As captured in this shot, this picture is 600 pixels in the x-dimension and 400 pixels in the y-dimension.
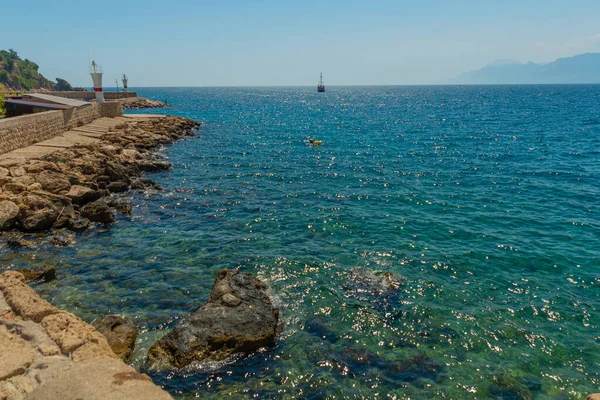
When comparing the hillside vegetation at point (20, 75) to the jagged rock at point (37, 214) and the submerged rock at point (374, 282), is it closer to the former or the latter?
the jagged rock at point (37, 214)

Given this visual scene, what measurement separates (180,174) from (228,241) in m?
15.7

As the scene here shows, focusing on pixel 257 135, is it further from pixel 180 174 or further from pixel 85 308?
pixel 85 308

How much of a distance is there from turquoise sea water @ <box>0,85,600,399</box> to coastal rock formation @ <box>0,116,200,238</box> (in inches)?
71.8

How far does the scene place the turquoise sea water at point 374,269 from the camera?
33.3ft

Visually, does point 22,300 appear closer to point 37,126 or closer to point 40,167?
point 40,167

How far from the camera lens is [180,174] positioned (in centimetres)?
3191

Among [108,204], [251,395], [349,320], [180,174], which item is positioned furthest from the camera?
[180,174]

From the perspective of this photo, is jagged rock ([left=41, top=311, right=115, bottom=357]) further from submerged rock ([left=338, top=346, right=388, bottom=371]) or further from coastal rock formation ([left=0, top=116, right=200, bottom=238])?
coastal rock formation ([left=0, top=116, right=200, bottom=238])

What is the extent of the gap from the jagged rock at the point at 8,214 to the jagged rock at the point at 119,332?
1098cm

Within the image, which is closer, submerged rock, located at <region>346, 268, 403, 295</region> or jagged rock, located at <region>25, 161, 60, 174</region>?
submerged rock, located at <region>346, 268, 403, 295</region>

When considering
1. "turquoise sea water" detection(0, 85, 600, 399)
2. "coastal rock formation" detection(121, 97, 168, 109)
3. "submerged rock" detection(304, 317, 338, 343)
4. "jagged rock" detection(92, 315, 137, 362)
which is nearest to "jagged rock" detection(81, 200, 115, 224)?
"turquoise sea water" detection(0, 85, 600, 399)

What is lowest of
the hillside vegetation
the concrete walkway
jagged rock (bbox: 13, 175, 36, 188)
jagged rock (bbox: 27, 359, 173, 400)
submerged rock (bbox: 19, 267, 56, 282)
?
submerged rock (bbox: 19, 267, 56, 282)

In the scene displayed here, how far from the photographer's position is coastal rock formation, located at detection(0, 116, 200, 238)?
61.1 feet

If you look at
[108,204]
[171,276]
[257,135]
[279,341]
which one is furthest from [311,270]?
[257,135]
